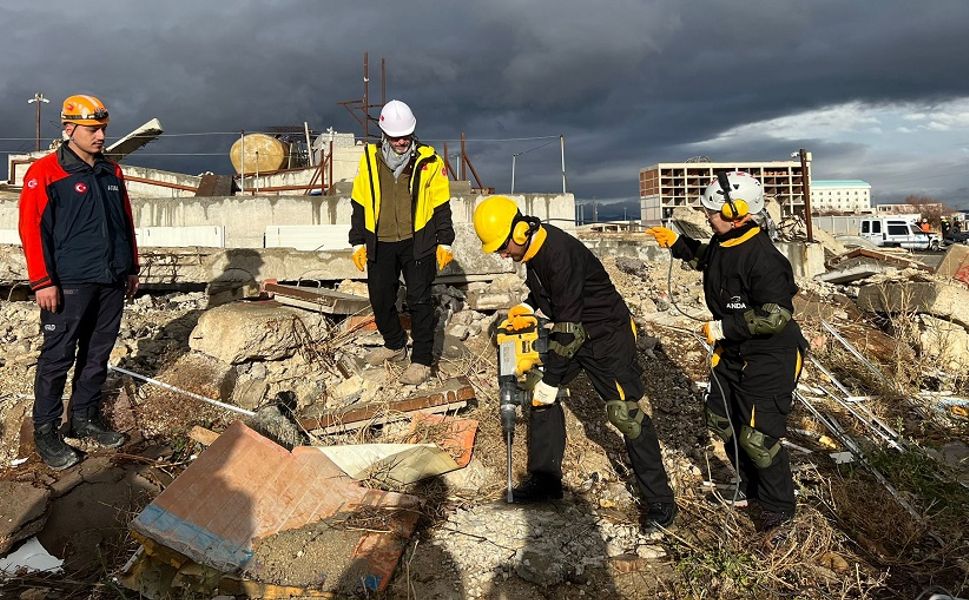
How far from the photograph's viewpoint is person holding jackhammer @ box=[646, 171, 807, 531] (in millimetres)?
3125

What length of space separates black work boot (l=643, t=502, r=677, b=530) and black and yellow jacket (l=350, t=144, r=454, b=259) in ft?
7.63

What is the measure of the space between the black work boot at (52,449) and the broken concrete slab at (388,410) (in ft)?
4.24

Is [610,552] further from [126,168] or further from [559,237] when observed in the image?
[126,168]

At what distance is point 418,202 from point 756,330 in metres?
2.50

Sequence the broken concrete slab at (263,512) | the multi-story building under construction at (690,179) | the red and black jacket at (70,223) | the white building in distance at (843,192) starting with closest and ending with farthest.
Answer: the broken concrete slab at (263,512) → the red and black jacket at (70,223) → the multi-story building under construction at (690,179) → the white building in distance at (843,192)

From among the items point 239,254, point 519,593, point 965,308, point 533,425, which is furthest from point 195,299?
point 965,308

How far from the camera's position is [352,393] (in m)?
4.77

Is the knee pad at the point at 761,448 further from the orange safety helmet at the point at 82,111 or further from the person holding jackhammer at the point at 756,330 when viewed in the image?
the orange safety helmet at the point at 82,111

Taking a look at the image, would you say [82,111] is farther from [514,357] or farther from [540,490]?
[540,490]

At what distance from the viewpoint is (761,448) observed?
10.5 ft

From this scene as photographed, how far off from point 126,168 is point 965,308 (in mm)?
18681

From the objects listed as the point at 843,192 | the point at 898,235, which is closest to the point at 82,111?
the point at 898,235

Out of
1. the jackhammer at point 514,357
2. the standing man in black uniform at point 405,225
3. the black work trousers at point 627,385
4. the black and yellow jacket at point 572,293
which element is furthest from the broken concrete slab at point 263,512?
the standing man in black uniform at point 405,225

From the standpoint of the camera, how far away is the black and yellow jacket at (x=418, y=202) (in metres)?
4.49
